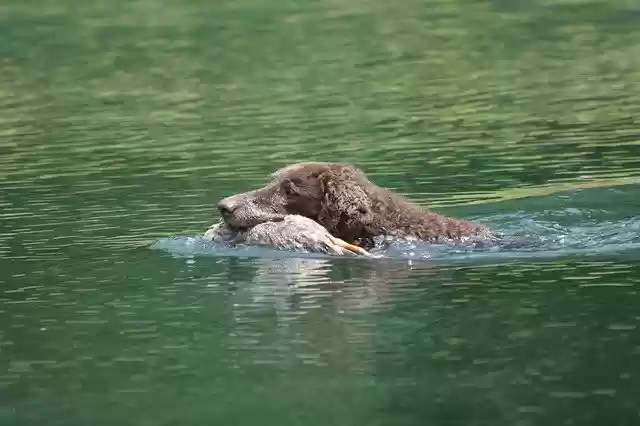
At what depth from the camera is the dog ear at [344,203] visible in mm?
13008

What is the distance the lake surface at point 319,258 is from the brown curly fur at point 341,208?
0.29 metres

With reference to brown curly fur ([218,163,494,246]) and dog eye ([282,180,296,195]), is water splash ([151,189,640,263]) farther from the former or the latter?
dog eye ([282,180,296,195])

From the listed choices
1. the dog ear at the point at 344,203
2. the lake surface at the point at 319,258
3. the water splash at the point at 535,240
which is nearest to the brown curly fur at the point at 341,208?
the dog ear at the point at 344,203

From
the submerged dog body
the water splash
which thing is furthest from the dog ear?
the water splash

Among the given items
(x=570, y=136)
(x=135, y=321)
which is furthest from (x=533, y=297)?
(x=570, y=136)

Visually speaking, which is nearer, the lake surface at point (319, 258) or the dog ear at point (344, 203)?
the lake surface at point (319, 258)

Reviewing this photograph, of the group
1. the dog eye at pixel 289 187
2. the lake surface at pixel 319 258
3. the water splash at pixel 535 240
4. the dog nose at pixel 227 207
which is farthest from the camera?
the dog eye at pixel 289 187

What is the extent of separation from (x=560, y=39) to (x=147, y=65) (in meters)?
7.39

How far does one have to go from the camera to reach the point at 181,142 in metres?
20.5

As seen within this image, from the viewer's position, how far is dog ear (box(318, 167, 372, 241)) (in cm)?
1301

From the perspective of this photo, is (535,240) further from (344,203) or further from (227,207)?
(227,207)

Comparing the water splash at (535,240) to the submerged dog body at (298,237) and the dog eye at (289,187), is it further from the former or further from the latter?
the dog eye at (289,187)

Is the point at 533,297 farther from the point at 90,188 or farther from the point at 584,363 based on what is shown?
the point at 90,188

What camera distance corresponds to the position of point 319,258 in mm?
12758
